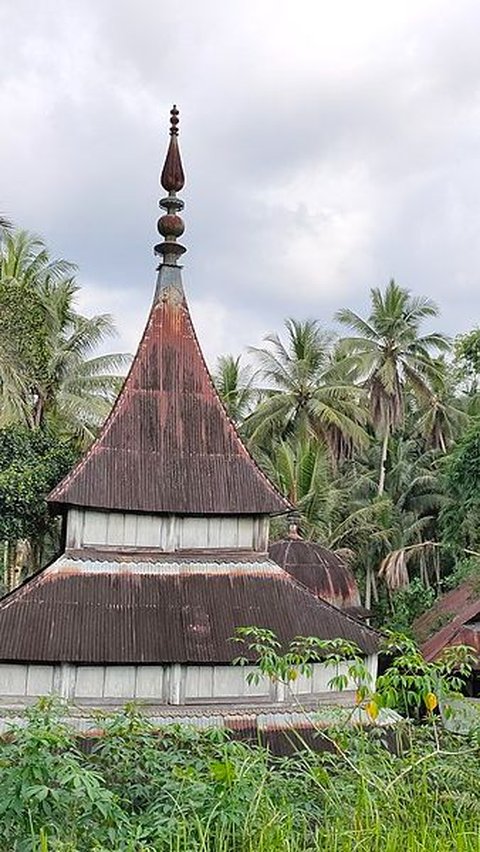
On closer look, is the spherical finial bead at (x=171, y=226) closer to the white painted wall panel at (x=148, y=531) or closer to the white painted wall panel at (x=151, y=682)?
Answer: the white painted wall panel at (x=148, y=531)

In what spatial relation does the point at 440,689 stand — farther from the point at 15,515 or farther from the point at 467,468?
the point at 467,468

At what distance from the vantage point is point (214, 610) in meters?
9.57

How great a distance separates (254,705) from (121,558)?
2.40m

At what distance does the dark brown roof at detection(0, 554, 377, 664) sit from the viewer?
8.94 metres

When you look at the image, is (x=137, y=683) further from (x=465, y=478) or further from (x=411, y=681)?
(x=465, y=478)

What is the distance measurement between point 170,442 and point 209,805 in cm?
753

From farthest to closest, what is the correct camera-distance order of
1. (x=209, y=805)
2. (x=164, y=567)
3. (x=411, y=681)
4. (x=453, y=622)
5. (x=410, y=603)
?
(x=410, y=603), (x=453, y=622), (x=164, y=567), (x=411, y=681), (x=209, y=805)

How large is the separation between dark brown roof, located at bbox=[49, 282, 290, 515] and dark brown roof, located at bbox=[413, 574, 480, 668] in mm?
7039

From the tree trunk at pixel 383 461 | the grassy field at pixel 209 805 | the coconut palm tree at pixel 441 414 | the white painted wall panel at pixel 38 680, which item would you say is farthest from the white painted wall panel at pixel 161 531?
the coconut palm tree at pixel 441 414

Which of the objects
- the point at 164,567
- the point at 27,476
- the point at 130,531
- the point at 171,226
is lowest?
the point at 164,567

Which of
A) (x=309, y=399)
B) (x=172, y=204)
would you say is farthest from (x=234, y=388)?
(x=172, y=204)

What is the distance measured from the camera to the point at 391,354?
29.7 meters

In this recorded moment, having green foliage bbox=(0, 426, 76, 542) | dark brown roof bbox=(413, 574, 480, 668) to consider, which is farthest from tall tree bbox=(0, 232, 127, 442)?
dark brown roof bbox=(413, 574, 480, 668)

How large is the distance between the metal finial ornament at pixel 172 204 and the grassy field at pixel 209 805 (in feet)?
28.5
